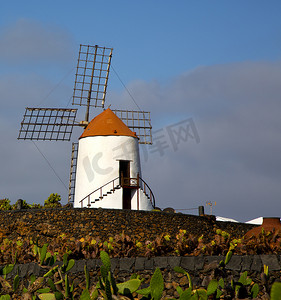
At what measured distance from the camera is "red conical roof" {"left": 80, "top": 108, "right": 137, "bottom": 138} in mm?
27334

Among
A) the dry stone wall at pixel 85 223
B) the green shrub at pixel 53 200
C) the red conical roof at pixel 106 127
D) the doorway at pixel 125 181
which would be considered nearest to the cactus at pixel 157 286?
the dry stone wall at pixel 85 223

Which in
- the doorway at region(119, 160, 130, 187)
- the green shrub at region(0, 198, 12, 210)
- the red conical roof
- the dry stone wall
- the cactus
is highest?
the red conical roof

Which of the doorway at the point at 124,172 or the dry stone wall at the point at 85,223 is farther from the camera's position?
the doorway at the point at 124,172

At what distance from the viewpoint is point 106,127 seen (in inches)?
1086

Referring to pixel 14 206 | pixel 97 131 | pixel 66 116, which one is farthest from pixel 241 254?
pixel 66 116

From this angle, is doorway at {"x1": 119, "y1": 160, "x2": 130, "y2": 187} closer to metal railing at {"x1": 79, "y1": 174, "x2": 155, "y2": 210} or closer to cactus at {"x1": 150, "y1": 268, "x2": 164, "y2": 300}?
metal railing at {"x1": 79, "y1": 174, "x2": 155, "y2": 210}

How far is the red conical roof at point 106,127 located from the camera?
27334 mm

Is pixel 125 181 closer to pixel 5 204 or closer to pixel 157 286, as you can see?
pixel 5 204

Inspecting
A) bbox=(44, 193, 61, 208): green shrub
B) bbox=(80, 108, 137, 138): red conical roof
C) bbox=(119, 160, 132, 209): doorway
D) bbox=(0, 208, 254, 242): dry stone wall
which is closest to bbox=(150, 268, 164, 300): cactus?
bbox=(0, 208, 254, 242): dry stone wall

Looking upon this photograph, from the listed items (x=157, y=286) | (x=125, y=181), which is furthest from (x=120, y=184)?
(x=157, y=286)

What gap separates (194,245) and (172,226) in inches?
419

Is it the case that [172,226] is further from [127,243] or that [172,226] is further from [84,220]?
[127,243]

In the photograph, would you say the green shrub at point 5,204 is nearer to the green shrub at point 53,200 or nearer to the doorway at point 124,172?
the green shrub at point 53,200

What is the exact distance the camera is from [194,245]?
11.4m
